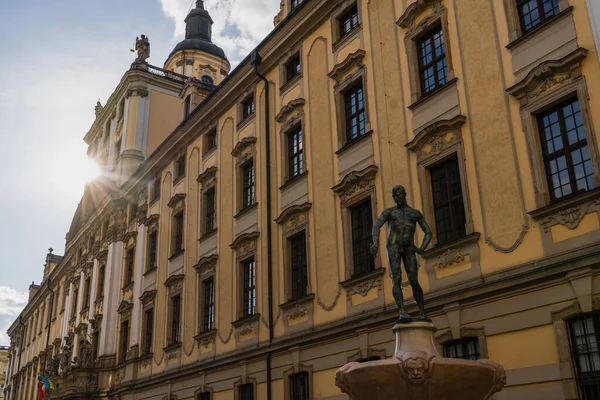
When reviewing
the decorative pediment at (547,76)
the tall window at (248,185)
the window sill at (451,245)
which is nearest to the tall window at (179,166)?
the tall window at (248,185)

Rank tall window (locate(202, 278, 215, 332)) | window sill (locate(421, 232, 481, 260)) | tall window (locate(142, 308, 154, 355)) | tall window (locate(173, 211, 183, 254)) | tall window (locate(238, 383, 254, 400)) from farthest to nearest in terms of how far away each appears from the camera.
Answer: tall window (locate(142, 308, 154, 355)) < tall window (locate(173, 211, 183, 254)) < tall window (locate(202, 278, 215, 332)) < tall window (locate(238, 383, 254, 400)) < window sill (locate(421, 232, 481, 260))

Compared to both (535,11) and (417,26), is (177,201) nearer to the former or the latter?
(417,26)

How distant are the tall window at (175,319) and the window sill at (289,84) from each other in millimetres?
9327

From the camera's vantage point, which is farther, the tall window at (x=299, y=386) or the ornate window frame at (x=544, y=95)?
the tall window at (x=299, y=386)

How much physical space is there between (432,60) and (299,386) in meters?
9.18

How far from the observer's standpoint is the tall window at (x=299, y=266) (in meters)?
18.5

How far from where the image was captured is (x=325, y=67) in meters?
19.4

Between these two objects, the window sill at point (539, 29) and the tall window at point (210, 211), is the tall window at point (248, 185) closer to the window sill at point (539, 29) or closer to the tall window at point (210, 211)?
the tall window at point (210, 211)

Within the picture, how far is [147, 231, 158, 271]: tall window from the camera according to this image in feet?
94.7

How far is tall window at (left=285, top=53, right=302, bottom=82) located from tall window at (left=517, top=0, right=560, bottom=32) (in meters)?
8.76

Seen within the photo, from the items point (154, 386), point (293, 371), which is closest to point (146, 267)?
point (154, 386)

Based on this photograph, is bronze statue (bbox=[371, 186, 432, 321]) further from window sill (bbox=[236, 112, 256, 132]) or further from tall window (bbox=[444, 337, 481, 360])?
window sill (bbox=[236, 112, 256, 132])

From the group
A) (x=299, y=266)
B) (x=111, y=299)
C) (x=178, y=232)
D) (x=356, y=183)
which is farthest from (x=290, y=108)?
(x=111, y=299)

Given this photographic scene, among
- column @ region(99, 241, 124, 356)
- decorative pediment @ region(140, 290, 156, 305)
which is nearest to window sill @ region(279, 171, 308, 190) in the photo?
decorative pediment @ region(140, 290, 156, 305)
